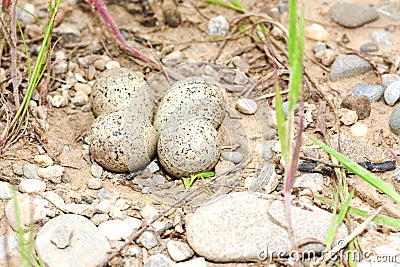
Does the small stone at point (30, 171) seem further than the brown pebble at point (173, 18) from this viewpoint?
No

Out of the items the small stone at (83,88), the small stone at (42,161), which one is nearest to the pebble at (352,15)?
the small stone at (83,88)

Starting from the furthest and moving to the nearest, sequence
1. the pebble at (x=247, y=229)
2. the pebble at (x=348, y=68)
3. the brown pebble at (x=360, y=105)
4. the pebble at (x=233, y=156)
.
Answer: the pebble at (x=348, y=68), the brown pebble at (x=360, y=105), the pebble at (x=233, y=156), the pebble at (x=247, y=229)

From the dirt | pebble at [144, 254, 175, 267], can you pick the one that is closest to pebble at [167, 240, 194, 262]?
pebble at [144, 254, 175, 267]

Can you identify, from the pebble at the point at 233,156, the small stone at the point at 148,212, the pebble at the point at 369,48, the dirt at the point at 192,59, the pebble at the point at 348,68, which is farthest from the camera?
the pebble at the point at 369,48

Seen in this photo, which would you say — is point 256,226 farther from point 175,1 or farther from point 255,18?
point 175,1

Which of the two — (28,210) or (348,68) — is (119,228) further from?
(348,68)

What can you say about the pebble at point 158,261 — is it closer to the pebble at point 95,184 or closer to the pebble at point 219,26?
the pebble at point 95,184

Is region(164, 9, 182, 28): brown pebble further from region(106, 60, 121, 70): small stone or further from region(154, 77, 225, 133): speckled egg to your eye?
Answer: region(154, 77, 225, 133): speckled egg

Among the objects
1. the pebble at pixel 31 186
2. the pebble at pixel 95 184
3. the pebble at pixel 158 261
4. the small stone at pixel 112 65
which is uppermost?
the small stone at pixel 112 65
